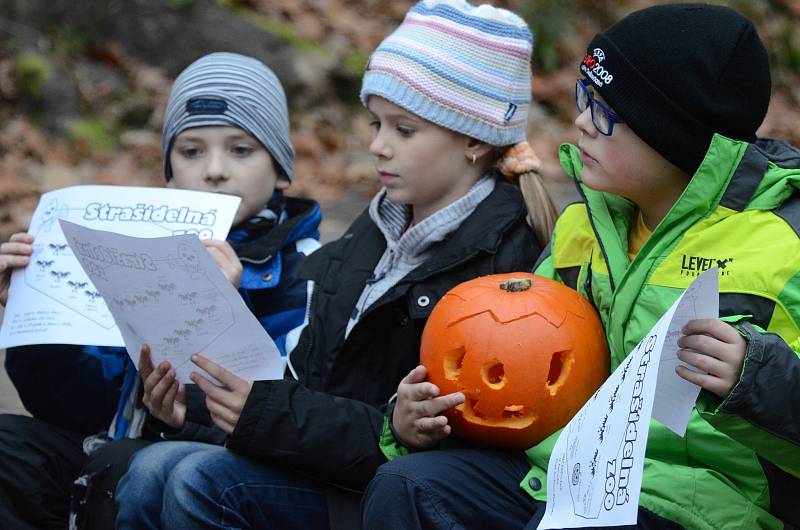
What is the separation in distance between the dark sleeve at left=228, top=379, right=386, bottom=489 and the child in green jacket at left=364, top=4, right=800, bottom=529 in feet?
0.60

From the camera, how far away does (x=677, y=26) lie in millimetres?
2762

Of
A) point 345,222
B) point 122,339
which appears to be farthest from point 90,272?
point 345,222

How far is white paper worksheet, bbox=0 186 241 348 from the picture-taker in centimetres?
351

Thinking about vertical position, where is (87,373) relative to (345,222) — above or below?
above

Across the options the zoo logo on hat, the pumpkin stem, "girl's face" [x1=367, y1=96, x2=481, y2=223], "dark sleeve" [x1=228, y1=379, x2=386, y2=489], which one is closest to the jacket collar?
"girl's face" [x1=367, y1=96, x2=481, y2=223]

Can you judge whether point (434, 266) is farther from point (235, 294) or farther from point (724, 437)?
point (724, 437)

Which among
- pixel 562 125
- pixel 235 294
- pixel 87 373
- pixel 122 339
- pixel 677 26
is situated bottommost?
pixel 562 125

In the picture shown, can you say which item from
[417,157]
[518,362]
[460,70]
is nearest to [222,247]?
[417,157]

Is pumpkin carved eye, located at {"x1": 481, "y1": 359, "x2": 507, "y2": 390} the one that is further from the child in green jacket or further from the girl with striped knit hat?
the girl with striped knit hat

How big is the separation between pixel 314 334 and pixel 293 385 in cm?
34

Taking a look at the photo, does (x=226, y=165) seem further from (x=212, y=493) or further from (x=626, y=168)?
(x=626, y=168)

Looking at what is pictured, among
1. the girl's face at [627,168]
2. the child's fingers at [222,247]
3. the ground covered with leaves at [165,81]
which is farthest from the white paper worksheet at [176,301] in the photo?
the ground covered with leaves at [165,81]

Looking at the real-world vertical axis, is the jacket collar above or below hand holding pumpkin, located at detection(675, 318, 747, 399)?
below

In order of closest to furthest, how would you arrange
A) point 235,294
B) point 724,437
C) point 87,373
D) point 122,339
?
point 724,437, point 235,294, point 122,339, point 87,373
